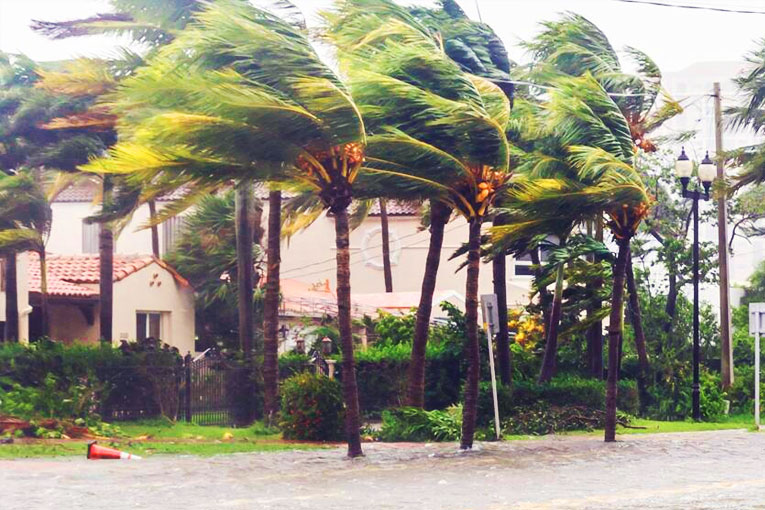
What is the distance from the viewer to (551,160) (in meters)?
22.5

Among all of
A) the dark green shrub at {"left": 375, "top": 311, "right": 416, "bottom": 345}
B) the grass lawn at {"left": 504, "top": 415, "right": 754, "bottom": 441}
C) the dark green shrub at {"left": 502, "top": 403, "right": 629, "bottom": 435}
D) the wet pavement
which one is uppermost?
the dark green shrub at {"left": 375, "top": 311, "right": 416, "bottom": 345}

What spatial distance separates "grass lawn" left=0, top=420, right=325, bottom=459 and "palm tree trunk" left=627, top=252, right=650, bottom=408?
34.2ft

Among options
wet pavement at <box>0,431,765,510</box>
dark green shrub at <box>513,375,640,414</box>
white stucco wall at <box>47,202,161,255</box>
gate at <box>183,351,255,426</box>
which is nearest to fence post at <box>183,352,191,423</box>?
gate at <box>183,351,255,426</box>

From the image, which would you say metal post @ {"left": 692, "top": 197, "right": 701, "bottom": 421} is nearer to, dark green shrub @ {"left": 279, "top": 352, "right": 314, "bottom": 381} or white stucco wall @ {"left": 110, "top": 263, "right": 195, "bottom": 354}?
dark green shrub @ {"left": 279, "top": 352, "right": 314, "bottom": 381}

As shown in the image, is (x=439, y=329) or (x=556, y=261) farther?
(x=439, y=329)

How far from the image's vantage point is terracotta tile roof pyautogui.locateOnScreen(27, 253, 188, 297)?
35469 mm

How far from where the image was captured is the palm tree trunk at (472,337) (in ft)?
68.0

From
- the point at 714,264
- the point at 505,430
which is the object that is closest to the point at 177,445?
the point at 505,430

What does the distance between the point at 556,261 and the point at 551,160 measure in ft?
11.5

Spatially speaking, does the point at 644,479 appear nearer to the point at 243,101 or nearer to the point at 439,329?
the point at 243,101

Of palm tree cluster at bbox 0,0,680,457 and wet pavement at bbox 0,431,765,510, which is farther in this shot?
palm tree cluster at bbox 0,0,680,457

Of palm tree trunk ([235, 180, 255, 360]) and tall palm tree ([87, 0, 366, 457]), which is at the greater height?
tall palm tree ([87, 0, 366, 457])

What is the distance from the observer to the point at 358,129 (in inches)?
717

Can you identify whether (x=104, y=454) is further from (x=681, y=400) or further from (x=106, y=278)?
(x=681, y=400)
